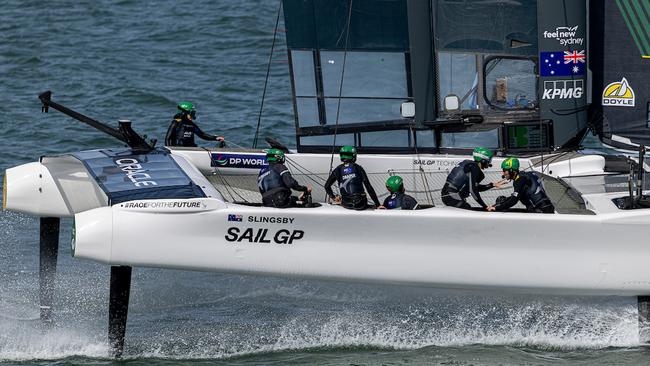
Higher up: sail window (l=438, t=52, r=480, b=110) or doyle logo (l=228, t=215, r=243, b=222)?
sail window (l=438, t=52, r=480, b=110)

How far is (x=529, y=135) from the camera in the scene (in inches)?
476

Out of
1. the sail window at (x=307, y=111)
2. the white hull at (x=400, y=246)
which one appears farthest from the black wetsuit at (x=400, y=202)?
the sail window at (x=307, y=111)

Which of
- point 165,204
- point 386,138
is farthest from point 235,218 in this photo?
point 386,138

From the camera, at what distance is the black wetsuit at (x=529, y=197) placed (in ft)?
35.0

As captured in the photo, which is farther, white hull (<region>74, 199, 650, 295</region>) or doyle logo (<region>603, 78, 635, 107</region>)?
doyle logo (<region>603, 78, 635, 107</region>)

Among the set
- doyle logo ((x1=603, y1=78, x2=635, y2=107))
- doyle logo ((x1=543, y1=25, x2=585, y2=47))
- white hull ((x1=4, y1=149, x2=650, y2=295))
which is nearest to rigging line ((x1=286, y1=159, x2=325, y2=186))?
white hull ((x1=4, y1=149, x2=650, y2=295))

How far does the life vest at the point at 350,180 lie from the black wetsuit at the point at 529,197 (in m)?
1.25

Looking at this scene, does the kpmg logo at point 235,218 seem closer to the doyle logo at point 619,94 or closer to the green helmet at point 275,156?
the green helmet at point 275,156

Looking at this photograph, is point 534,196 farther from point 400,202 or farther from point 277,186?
point 277,186

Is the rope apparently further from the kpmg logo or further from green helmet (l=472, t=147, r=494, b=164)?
the kpmg logo

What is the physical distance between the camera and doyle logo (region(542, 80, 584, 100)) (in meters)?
11.8

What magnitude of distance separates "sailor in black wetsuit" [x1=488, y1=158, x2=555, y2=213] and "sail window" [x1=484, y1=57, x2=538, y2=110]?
138 centimetres

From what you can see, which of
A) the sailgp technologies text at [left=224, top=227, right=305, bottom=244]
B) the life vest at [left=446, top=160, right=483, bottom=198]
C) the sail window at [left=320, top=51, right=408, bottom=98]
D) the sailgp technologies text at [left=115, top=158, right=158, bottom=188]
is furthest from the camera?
the sail window at [left=320, top=51, right=408, bottom=98]

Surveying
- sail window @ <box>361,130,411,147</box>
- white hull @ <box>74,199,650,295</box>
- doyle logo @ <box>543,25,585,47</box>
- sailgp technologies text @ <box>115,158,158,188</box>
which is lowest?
white hull @ <box>74,199,650,295</box>
